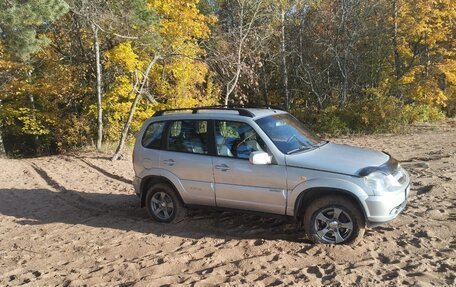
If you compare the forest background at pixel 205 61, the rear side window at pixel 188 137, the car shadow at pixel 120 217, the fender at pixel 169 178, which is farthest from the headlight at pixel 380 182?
the forest background at pixel 205 61

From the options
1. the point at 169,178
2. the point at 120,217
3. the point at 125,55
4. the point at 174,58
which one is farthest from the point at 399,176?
the point at 174,58

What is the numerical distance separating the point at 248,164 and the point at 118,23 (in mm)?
10374

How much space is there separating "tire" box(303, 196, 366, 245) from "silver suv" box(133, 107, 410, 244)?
13 millimetres

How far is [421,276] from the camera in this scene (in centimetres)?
451

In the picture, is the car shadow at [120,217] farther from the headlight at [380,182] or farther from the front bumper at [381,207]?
the headlight at [380,182]

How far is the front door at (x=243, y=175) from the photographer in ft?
19.1

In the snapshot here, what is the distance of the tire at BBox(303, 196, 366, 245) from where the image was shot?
5395mm

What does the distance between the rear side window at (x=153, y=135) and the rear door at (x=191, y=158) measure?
0.18 meters

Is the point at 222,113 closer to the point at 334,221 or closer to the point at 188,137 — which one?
the point at 188,137

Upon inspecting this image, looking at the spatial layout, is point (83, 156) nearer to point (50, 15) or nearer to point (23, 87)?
point (50, 15)

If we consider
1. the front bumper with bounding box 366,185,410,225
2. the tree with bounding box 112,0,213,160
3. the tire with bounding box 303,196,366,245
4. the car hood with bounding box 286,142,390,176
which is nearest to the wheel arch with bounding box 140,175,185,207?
the car hood with bounding box 286,142,390,176

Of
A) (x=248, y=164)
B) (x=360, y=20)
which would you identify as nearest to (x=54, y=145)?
(x=360, y=20)

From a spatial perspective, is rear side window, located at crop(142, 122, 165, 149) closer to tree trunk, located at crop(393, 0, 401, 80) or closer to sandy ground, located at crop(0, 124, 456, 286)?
sandy ground, located at crop(0, 124, 456, 286)

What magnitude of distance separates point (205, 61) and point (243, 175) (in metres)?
12.5
